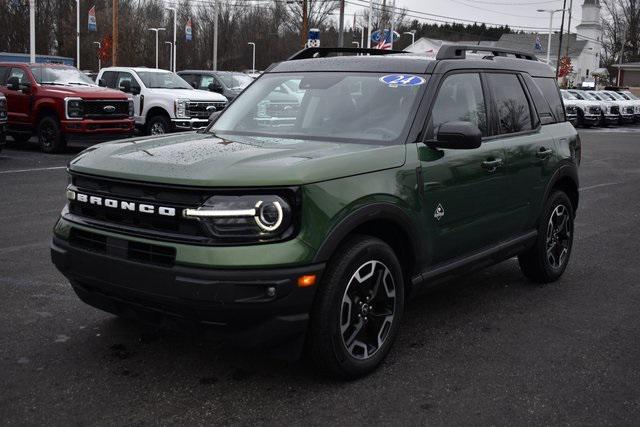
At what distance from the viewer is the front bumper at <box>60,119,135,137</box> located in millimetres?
15844

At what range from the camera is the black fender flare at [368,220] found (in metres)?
3.74

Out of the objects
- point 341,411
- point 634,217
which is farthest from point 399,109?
point 634,217

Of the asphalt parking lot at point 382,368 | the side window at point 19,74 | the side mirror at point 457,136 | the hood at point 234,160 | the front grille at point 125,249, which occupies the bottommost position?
the asphalt parking lot at point 382,368

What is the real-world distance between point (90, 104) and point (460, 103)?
12.7 m

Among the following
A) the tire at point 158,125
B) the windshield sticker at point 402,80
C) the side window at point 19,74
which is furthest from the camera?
the tire at point 158,125

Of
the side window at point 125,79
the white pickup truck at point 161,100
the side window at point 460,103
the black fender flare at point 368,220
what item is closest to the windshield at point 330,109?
the side window at point 460,103

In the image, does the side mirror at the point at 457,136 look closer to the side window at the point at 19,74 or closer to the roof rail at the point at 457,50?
the roof rail at the point at 457,50

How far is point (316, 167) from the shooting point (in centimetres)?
378

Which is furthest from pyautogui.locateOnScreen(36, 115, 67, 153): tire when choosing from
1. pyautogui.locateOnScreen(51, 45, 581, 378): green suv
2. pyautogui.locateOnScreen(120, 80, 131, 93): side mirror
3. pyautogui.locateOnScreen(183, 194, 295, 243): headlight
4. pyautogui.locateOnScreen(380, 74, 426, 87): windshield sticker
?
pyautogui.locateOnScreen(183, 194, 295, 243): headlight

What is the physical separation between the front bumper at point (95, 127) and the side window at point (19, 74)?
1.55m

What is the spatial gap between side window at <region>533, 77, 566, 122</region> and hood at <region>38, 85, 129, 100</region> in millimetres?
11973

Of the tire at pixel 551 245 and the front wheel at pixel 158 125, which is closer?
the tire at pixel 551 245

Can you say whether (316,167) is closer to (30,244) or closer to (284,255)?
(284,255)

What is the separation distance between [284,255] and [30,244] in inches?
177
